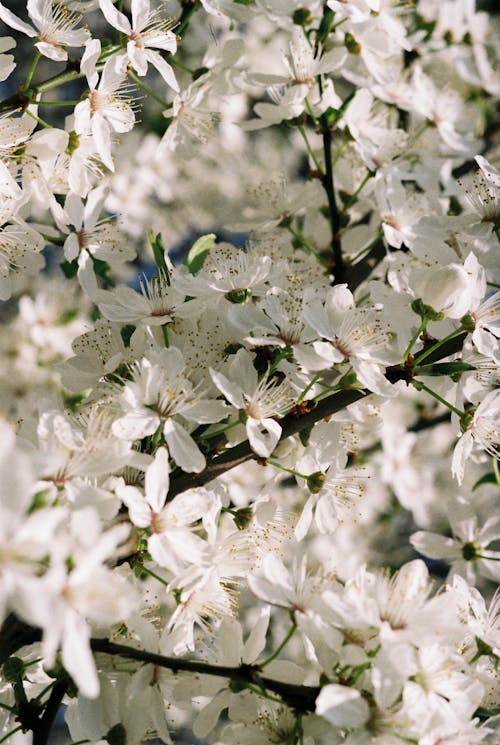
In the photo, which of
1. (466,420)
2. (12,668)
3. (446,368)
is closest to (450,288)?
(446,368)

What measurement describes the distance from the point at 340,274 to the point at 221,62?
1.70ft

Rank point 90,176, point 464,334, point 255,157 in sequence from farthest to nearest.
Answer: point 255,157, point 90,176, point 464,334

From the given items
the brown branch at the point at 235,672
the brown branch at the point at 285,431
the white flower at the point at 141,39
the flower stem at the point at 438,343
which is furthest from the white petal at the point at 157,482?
the white flower at the point at 141,39

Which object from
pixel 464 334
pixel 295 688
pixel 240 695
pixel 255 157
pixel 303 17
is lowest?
pixel 255 157

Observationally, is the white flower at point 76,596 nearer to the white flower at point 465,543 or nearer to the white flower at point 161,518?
the white flower at point 161,518

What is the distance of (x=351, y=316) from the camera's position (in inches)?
48.9

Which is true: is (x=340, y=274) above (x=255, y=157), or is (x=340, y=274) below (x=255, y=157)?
above

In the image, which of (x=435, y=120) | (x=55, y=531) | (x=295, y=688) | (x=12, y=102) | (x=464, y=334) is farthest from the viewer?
(x=435, y=120)

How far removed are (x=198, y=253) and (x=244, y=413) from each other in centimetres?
39

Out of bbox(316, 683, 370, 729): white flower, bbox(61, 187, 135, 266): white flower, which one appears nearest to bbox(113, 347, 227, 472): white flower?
bbox(316, 683, 370, 729): white flower

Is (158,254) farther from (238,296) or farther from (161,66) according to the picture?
(161,66)

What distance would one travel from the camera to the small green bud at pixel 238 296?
1.29 metres

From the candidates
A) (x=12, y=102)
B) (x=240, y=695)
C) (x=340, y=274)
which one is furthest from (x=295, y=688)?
(x=12, y=102)

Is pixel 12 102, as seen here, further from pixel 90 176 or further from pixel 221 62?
pixel 221 62
